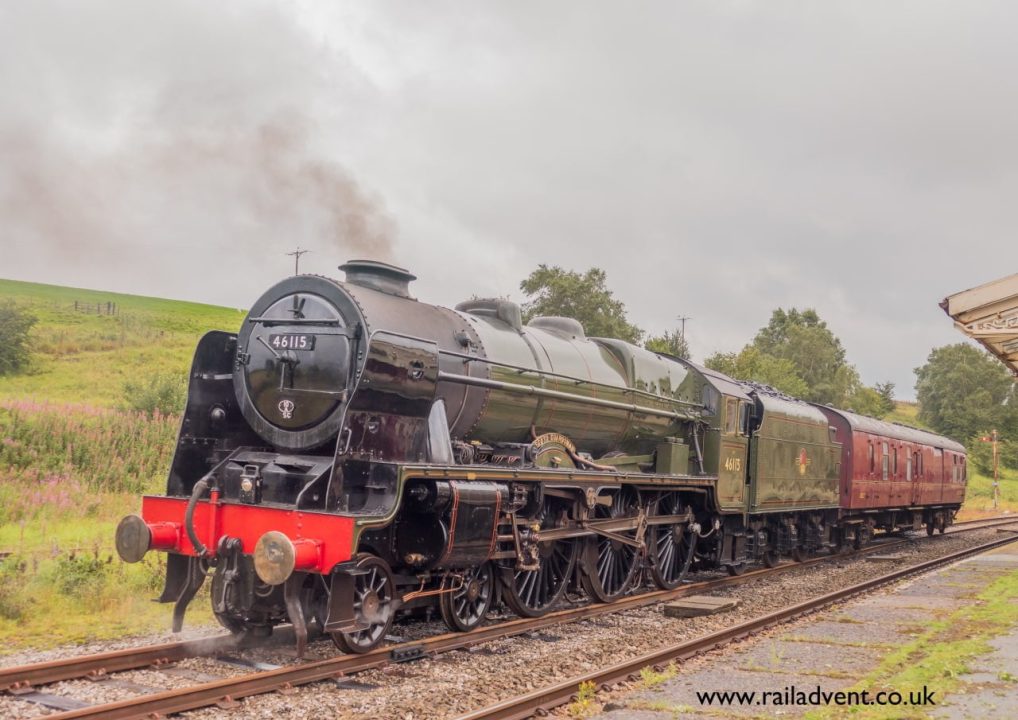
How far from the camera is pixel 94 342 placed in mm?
30641

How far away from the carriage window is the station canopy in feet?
11.3

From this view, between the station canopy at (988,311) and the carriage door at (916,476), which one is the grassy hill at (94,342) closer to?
the station canopy at (988,311)

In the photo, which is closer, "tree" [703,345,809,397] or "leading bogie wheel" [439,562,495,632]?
"leading bogie wheel" [439,562,495,632]

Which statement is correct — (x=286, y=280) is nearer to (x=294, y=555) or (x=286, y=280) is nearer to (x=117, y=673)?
(x=294, y=555)

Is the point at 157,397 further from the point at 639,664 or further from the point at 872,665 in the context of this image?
the point at 872,665

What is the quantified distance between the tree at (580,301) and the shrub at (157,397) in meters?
19.2

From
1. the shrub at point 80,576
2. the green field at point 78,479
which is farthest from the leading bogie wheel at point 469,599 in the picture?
the shrub at point 80,576

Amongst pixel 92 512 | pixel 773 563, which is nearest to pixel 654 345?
pixel 773 563

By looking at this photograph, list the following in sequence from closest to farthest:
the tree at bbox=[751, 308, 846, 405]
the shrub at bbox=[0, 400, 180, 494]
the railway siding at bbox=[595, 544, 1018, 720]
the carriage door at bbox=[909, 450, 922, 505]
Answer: the railway siding at bbox=[595, 544, 1018, 720]
the shrub at bbox=[0, 400, 180, 494]
the carriage door at bbox=[909, 450, 922, 505]
the tree at bbox=[751, 308, 846, 405]

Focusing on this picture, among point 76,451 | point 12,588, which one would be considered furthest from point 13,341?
point 12,588

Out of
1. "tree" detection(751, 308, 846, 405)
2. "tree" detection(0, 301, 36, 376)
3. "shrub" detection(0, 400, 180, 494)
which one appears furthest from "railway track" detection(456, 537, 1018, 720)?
"tree" detection(751, 308, 846, 405)

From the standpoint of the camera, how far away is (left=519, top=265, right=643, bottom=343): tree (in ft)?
122

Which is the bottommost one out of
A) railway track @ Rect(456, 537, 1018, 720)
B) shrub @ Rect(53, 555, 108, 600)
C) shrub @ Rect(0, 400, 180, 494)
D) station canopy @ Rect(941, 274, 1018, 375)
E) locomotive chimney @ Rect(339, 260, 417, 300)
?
railway track @ Rect(456, 537, 1018, 720)

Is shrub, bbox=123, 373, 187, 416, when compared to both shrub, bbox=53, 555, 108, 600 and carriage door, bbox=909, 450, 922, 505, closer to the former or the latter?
shrub, bbox=53, 555, 108, 600
